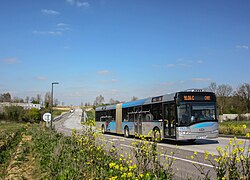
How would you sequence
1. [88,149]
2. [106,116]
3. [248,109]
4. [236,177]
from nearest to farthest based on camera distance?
[236,177]
[88,149]
[106,116]
[248,109]

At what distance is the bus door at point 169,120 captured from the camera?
1570 cm

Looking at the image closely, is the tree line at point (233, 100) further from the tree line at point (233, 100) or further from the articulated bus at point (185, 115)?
the articulated bus at point (185, 115)

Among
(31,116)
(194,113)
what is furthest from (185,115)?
(31,116)

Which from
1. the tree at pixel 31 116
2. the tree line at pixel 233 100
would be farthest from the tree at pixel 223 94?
the tree at pixel 31 116

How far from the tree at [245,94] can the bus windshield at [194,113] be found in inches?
1772

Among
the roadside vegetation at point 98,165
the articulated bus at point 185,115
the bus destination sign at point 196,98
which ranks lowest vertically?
the roadside vegetation at point 98,165

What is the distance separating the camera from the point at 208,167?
896 cm

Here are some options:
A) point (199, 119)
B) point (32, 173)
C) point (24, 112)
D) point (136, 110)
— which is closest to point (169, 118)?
point (199, 119)

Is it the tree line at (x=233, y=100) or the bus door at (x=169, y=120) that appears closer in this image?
the bus door at (x=169, y=120)

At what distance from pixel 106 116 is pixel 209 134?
1465 centimetres

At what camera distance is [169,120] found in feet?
52.6

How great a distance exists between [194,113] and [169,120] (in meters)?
1.55

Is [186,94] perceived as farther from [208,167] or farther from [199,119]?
[208,167]

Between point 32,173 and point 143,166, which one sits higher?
point 143,166
